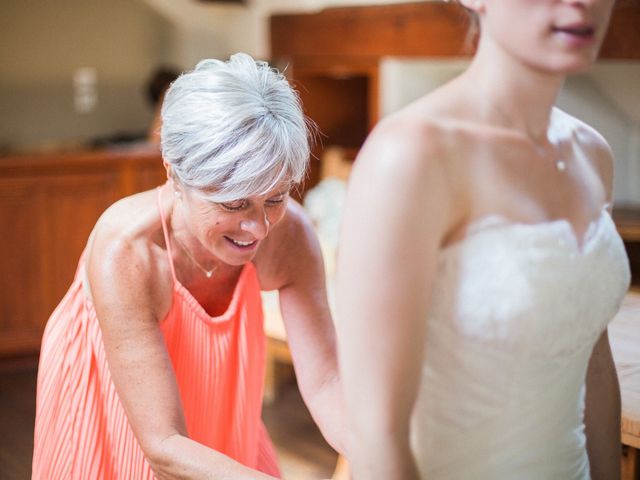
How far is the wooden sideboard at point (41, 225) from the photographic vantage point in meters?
4.69

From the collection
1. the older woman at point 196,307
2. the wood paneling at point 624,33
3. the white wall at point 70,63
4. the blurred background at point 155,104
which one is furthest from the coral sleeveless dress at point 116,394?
the white wall at point 70,63

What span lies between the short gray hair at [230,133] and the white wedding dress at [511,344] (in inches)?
24.6

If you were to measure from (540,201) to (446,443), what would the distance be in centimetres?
25

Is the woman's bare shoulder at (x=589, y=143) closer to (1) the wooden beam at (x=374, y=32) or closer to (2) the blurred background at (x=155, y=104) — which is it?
(2) the blurred background at (x=155, y=104)

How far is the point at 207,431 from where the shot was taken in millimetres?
1736

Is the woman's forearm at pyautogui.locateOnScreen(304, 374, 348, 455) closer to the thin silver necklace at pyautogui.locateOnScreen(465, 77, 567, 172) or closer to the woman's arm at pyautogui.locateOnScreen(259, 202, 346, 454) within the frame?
the woman's arm at pyautogui.locateOnScreen(259, 202, 346, 454)

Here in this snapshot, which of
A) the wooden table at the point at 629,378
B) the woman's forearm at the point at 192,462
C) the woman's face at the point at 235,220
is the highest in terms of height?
the woman's face at the point at 235,220

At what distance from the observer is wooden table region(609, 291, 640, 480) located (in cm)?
156

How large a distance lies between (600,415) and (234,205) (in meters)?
0.66

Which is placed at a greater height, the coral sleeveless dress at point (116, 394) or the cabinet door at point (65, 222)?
the coral sleeveless dress at point (116, 394)

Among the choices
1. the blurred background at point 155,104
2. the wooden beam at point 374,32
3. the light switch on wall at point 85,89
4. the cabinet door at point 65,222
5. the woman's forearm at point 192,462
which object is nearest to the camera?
the woman's forearm at point 192,462

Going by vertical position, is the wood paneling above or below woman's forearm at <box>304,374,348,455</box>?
above

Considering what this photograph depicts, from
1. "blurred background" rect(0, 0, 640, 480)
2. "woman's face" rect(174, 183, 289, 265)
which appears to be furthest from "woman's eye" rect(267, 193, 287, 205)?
"blurred background" rect(0, 0, 640, 480)

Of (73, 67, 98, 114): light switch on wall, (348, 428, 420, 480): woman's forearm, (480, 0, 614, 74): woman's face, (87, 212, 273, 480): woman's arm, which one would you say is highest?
(480, 0, 614, 74): woman's face
